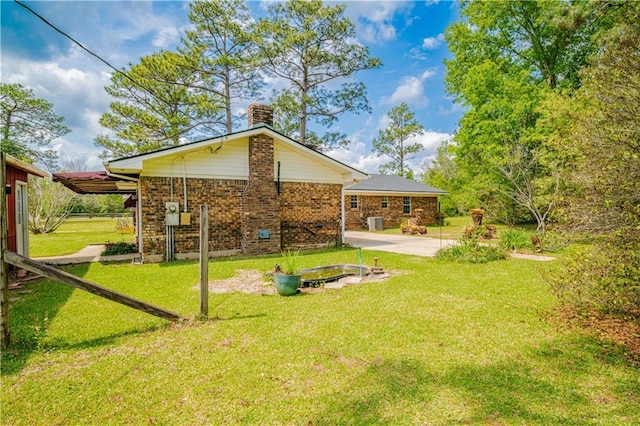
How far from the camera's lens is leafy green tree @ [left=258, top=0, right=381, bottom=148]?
20.8 meters

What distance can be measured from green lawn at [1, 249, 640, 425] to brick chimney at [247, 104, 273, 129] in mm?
7756

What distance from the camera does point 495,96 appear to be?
20266 mm

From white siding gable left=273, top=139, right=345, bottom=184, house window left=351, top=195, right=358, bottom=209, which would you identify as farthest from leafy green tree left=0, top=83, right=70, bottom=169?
white siding gable left=273, top=139, right=345, bottom=184


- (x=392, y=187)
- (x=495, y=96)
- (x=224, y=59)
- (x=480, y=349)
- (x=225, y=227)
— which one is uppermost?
(x=224, y=59)

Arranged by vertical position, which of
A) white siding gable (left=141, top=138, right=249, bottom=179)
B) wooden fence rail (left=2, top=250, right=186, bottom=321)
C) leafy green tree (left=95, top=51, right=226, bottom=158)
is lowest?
wooden fence rail (left=2, top=250, right=186, bottom=321)

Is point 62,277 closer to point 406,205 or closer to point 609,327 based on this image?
point 609,327

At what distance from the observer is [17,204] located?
29.7 ft

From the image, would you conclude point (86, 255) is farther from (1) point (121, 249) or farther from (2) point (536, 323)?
(2) point (536, 323)

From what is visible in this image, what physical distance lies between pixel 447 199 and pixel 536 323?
27705 mm

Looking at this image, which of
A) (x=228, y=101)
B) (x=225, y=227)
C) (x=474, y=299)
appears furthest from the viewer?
(x=228, y=101)

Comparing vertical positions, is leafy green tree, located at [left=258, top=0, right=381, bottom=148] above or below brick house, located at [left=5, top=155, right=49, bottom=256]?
above

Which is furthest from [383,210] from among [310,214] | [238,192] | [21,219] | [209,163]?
[21,219]

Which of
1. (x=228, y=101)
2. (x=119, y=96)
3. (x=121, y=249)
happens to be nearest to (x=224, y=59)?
(x=228, y=101)

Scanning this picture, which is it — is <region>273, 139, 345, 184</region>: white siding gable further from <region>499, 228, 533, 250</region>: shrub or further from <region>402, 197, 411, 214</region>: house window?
<region>402, 197, 411, 214</region>: house window
